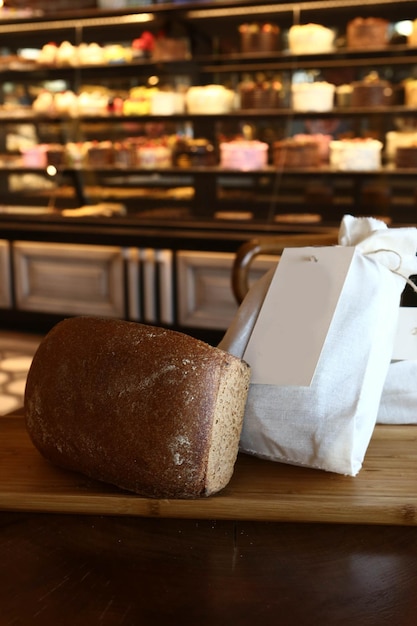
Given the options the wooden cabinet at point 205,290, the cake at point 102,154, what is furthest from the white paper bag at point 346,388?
the cake at point 102,154

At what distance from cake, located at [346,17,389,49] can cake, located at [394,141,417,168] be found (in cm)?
51

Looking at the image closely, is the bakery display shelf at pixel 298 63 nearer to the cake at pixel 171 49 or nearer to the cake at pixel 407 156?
the cake at pixel 171 49

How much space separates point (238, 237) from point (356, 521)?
326cm

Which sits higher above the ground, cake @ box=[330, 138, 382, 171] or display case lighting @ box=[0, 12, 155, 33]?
display case lighting @ box=[0, 12, 155, 33]

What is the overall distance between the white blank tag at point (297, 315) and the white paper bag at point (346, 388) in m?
0.01

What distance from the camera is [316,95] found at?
397cm

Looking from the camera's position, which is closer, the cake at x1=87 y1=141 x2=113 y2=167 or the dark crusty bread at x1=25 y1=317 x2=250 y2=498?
the dark crusty bread at x1=25 y1=317 x2=250 y2=498

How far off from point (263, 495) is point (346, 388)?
135 millimetres

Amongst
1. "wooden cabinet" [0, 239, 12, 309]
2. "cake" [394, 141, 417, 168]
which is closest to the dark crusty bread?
"cake" [394, 141, 417, 168]

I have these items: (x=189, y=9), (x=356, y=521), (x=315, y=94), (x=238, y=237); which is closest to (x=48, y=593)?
(x=356, y=521)

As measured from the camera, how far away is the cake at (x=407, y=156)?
12.6 ft

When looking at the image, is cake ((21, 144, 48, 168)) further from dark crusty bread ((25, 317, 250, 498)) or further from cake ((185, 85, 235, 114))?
dark crusty bread ((25, 317, 250, 498))

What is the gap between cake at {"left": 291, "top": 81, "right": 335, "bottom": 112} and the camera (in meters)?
3.96

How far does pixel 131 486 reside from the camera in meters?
0.75
